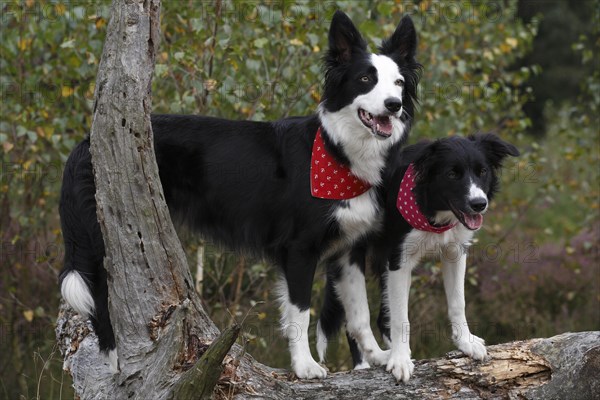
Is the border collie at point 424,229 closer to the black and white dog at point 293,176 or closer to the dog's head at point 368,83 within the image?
the black and white dog at point 293,176

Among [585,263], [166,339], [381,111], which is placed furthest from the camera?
[585,263]

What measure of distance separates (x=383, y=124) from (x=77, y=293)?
181cm

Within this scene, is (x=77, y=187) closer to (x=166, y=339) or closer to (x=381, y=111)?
(x=166, y=339)

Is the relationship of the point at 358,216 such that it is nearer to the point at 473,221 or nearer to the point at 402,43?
the point at 473,221

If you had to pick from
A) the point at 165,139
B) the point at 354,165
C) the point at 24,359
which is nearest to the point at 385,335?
the point at 354,165

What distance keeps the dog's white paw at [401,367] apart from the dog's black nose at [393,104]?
123 centimetres

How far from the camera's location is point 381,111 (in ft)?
12.5

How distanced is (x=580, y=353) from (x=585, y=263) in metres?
4.66

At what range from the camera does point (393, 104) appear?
12.3 ft

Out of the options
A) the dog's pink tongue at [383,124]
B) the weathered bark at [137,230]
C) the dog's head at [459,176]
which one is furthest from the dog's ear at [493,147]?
the weathered bark at [137,230]

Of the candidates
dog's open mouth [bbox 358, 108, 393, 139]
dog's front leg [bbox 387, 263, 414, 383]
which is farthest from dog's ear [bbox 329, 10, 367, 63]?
dog's front leg [bbox 387, 263, 414, 383]

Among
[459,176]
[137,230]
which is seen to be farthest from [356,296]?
[137,230]

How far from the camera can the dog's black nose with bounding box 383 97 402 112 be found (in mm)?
3760

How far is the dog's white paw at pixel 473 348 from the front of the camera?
3.76 metres
